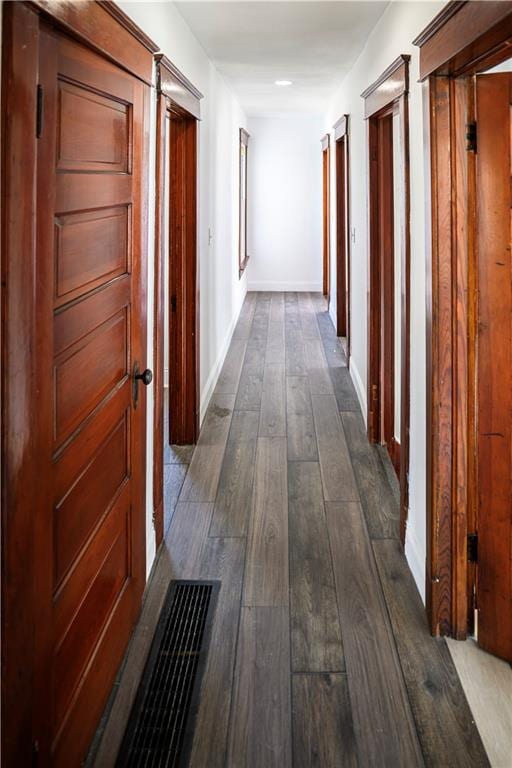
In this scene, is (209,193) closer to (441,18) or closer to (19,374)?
(441,18)

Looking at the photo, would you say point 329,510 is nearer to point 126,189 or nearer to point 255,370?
point 126,189

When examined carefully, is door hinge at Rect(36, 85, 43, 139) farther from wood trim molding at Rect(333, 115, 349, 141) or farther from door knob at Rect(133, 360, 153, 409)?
wood trim molding at Rect(333, 115, 349, 141)

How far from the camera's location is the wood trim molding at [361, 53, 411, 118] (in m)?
2.69

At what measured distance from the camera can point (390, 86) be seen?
3006 millimetres

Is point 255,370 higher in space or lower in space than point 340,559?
higher

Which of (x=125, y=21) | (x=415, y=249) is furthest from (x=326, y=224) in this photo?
(x=125, y=21)

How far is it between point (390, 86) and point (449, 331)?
56.0 inches

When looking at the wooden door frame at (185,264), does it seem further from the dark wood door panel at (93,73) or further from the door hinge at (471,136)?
Result: the door hinge at (471,136)

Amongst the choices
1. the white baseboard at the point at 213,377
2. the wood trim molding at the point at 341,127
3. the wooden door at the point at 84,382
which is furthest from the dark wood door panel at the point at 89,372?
the wood trim molding at the point at 341,127

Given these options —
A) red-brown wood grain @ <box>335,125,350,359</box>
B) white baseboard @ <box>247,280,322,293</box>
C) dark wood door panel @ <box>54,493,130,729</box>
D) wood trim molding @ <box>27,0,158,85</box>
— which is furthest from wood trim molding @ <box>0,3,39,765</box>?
white baseboard @ <box>247,280,322,293</box>

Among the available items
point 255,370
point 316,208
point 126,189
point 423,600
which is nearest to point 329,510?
point 423,600

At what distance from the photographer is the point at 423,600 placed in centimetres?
243

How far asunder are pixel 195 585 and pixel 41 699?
120 centimetres

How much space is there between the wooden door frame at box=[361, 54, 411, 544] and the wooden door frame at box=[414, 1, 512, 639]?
49cm
